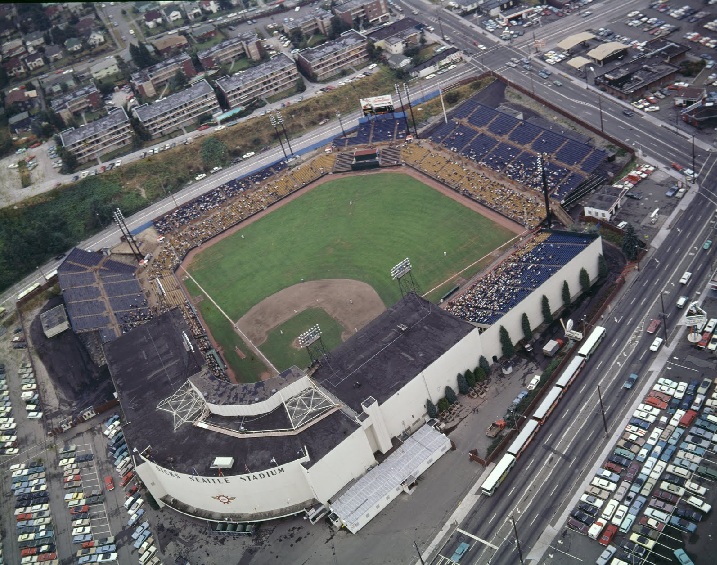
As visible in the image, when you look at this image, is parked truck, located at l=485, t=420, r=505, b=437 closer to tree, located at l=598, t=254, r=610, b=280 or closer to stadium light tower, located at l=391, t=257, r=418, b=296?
stadium light tower, located at l=391, t=257, r=418, b=296

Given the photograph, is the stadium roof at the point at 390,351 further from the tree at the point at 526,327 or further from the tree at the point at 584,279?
the tree at the point at 584,279

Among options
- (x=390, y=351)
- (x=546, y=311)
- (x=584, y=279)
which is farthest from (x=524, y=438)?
(x=584, y=279)

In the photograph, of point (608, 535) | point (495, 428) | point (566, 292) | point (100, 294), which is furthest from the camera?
point (100, 294)

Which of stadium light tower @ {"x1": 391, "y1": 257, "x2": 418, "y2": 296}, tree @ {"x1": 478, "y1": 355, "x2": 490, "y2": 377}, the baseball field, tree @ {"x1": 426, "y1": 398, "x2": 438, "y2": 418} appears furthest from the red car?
the baseball field

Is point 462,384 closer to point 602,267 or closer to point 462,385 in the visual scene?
point 462,385

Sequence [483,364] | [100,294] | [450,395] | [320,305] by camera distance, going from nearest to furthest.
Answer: [450,395]
[483,364]
[320,305]
[100,294]

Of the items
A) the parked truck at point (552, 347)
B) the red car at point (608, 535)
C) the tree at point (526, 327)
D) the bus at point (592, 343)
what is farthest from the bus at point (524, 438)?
the tree at point (526, 327)
